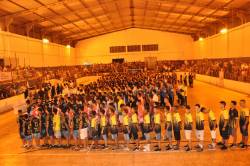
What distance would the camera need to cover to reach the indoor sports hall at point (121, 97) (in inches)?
390

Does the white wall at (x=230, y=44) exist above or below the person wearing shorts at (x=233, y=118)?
above

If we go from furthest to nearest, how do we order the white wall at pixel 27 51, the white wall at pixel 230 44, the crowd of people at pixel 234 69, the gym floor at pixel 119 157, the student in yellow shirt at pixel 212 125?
the white wall at pixel 230 44 < the white wall at pixel 27 51 < the crowd of people at pixel 234 69 < the student in yellow shirt at pixel 212 125 < the gym floor at pixel 119 157

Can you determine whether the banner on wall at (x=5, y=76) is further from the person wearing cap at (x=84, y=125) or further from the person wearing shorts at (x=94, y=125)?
the person wearing shorts at (x=94, y=125)

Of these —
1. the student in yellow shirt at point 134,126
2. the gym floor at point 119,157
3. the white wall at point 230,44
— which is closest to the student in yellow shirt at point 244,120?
the gym floor at point 119,157

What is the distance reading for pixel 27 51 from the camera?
32.9 metres

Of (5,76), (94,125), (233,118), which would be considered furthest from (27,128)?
(5,76)

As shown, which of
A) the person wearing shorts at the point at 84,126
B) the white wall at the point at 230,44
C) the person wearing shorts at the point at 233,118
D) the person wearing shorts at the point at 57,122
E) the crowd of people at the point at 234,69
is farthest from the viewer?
the white wall at the point at 230,44

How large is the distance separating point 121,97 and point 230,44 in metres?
23.7

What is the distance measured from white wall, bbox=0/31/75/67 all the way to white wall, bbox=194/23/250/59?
23431 mm

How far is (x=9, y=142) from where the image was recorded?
12.7 m

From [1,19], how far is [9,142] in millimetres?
18396

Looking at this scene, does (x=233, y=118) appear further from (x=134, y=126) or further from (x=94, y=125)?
(x=94, y=125)

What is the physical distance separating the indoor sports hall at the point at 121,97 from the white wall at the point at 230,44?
0.12 meters

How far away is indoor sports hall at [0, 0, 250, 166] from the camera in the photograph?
991 cm
